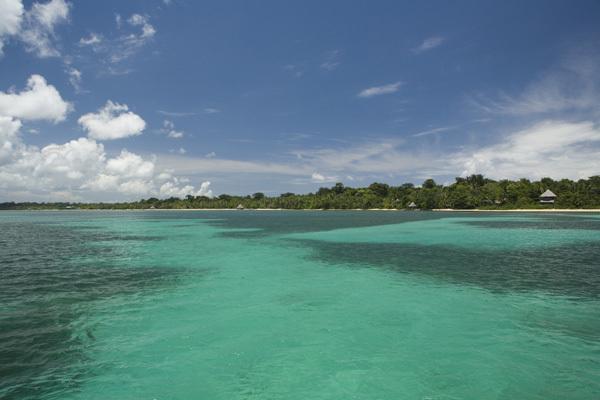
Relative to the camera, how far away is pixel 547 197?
109 meters

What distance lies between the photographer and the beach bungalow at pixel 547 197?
10801cm

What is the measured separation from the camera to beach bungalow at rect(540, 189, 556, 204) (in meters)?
108

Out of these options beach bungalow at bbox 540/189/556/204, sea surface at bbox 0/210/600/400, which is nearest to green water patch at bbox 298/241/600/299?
sea surface at bbox 0/210/600/400

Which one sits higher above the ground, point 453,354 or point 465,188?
point 465,188

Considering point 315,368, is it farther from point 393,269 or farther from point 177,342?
point 393,269

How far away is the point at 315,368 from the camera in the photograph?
8.34m

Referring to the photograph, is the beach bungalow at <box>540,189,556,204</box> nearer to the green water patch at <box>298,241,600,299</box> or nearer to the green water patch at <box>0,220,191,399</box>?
the green water patch at <box>298,241,600,299</box>

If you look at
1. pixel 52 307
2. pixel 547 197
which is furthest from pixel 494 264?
pixel 547 197

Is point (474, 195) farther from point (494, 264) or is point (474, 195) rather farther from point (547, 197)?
point (494, 264)

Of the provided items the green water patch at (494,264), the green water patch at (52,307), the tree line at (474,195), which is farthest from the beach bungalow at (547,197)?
the green water patch at (52,307)

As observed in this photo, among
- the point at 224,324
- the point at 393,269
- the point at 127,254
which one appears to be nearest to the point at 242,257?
the point at 127,254

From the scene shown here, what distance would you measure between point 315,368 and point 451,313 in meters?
6.39

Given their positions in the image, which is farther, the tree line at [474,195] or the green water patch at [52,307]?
the tree line at [474,195]

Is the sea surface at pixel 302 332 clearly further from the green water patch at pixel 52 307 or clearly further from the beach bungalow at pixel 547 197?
the beach bungalow at pixel 547 197
